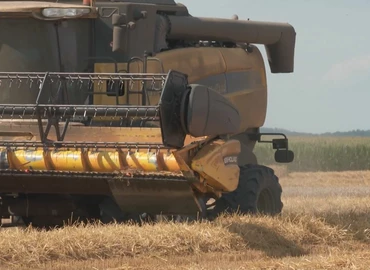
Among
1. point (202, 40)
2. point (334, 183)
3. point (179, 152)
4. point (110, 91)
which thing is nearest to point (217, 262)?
point (179, 152)

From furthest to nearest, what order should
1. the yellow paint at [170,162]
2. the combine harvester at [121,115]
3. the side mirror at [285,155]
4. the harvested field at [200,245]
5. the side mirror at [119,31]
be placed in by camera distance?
1. the side mirror at [285,155]
2. the side mirror at [119,31]
3. the combine harvester at [121,115]
4. the yellow paint at [170,162]
5. the harvested field at [200,245]

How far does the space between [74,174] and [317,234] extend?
2.29 meters

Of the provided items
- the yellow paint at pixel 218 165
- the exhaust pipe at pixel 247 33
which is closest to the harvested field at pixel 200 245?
the yellow paint at pixel 218 165

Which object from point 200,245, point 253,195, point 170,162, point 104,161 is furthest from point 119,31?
point 200,245

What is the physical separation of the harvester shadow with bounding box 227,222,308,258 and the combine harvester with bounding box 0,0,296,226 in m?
0.38

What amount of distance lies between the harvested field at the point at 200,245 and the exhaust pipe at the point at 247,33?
249 cm

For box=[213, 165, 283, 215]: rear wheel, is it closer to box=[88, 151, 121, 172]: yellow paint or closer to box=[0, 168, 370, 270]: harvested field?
box=[0, 168, 370, 270]: harvested field

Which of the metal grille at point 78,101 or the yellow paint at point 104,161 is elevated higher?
the metal grille at point 78,101

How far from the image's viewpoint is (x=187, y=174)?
8336 mm

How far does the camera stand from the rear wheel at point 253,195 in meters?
9.84

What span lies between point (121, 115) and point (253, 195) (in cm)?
199

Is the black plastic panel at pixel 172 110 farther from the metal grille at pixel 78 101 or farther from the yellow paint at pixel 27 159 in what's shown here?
the yellow paint at pixel 27 159

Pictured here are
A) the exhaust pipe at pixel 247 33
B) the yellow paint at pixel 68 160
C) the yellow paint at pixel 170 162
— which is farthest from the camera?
the exhaust pipe at pixel 247 33

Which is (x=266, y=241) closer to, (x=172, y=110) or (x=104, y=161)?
(x=172, y=110)
